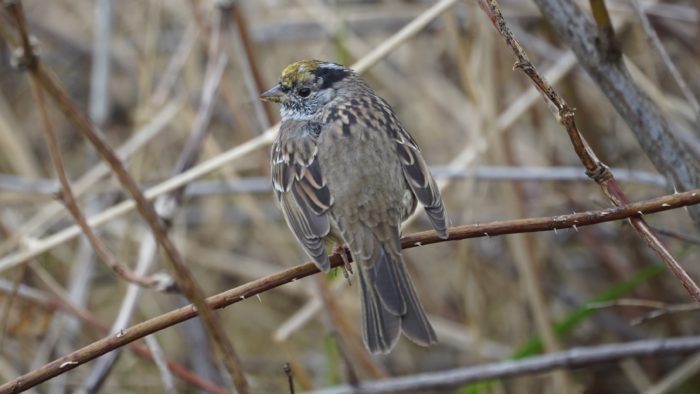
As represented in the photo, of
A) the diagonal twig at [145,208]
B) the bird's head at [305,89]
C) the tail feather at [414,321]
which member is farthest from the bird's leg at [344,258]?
the diagonal twig at [145,208]

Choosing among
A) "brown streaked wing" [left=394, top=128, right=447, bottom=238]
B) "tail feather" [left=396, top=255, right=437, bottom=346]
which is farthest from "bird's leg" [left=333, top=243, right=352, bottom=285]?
"brown streaked wing" [left=394, top=128, right=447, bottom=238]

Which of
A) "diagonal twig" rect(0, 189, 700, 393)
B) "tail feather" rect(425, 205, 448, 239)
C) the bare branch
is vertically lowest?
"diagonal twig" rect(0, 189, 700, 393)

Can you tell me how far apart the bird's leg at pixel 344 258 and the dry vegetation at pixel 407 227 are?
0.65m

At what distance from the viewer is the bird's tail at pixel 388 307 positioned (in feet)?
7.54

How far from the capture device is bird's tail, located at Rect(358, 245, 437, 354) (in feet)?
7.54

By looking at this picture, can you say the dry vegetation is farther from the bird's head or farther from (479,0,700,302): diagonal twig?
(479,0,700,302): diagonal twig

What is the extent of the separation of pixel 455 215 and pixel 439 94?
2.09 ft

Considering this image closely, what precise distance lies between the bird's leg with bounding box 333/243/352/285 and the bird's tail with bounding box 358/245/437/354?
0.14 feet

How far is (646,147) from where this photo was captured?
2.51 m

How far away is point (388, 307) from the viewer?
2412 millimetres

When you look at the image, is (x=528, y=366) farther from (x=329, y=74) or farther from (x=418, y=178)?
(x=329, y=74)

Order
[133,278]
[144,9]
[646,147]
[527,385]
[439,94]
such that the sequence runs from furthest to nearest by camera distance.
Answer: [144,9] → [439,94] → [527,385] → [133,278] → [646,147]

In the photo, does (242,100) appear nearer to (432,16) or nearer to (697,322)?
(432,16)

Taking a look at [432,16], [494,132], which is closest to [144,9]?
[494,132]
